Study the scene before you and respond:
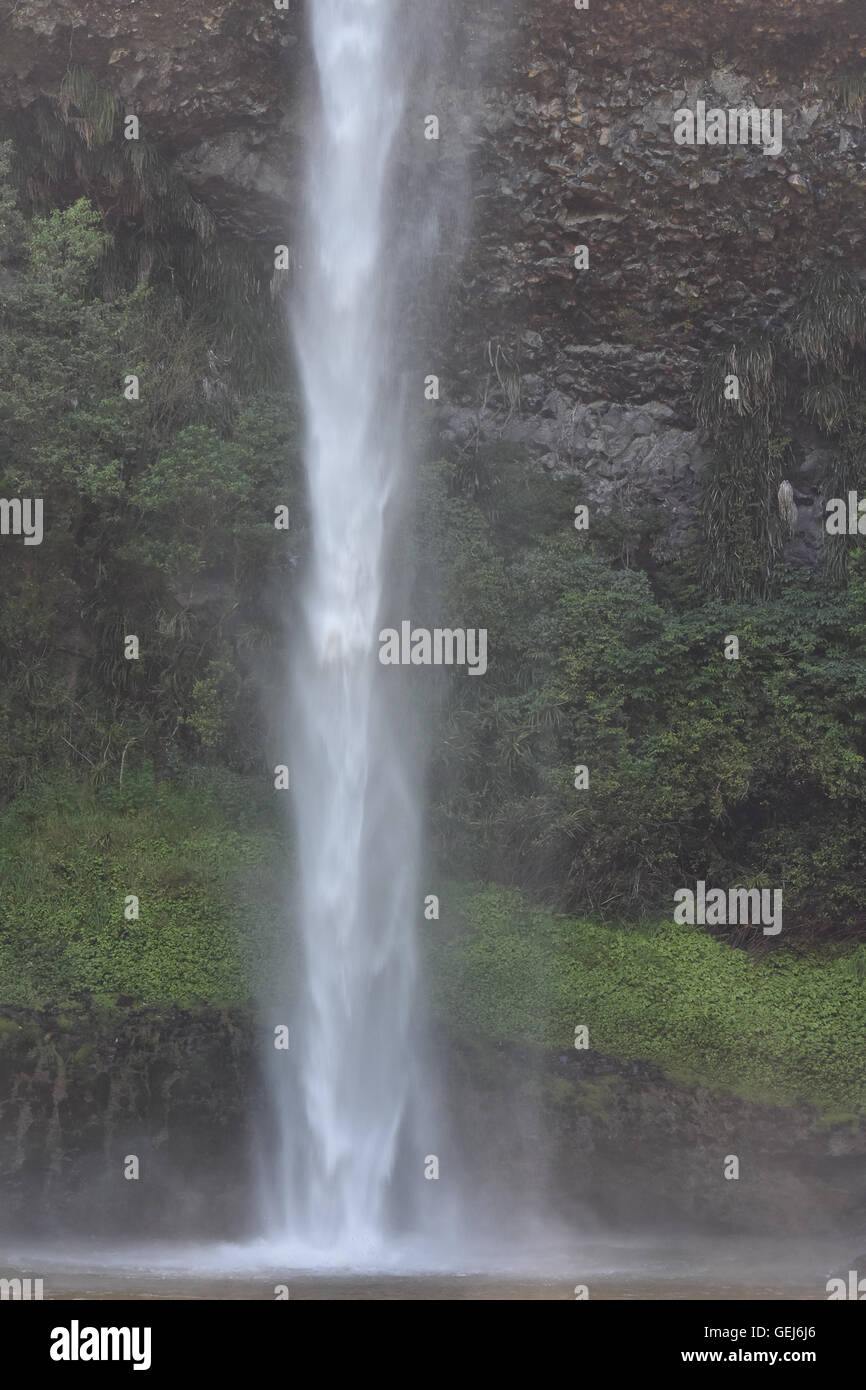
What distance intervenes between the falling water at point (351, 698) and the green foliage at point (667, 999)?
0.88 meters

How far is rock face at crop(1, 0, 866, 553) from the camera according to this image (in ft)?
58.0

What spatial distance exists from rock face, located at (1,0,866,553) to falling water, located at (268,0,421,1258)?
666mm

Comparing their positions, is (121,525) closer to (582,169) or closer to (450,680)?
(450,680)

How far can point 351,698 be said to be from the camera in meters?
16.8

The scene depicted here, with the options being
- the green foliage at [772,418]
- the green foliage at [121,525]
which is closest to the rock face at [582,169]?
the green foliage at [772,418]

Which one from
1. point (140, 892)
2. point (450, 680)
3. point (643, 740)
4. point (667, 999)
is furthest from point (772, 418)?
point (140, 892)

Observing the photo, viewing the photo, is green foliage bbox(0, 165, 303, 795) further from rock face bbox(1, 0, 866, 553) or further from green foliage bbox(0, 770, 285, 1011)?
rock face bbox(1, 0, 866, 553)

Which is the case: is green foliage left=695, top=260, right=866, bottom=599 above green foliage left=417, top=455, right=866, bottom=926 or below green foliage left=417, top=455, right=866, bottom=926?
above

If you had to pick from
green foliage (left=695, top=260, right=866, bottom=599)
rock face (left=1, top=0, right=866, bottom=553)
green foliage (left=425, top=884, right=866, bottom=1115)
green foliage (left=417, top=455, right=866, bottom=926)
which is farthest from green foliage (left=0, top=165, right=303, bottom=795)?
green foliage (left=695, top=260, right=866, bottom=599)

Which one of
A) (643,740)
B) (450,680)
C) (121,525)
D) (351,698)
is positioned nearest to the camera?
(351,698)

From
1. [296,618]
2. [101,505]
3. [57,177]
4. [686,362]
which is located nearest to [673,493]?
[686,362]

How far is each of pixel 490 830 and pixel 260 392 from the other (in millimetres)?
6581

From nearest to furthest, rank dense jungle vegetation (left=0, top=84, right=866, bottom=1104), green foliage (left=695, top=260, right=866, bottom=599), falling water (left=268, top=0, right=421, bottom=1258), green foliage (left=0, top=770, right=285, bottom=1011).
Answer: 1. falling water (left=268, top=0, right=421, bottom=1258)
2. green foliage (left=0, top=770, right=285, bottom=1011)
3. dense jungle vegetation (left=0, top=84, right=866, bottom=1104)
4. green foliage (left=695, top=260, right=866, bottom=599)

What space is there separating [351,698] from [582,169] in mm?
7689
